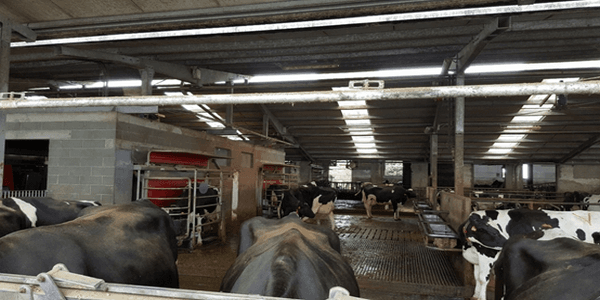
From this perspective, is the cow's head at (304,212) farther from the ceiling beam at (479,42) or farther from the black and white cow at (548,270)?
the black and white cow at (548,270)

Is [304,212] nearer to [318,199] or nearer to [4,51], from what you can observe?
[318,199]

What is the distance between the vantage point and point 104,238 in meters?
3.49

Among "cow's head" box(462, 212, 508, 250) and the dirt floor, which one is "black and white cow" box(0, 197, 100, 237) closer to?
the dirt floor

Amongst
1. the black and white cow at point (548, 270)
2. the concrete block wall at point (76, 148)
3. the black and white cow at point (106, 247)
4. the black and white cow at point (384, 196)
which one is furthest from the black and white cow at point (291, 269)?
the black and white cow at point (384, 196)

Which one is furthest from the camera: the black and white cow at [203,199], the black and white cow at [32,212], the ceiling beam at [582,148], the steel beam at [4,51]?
the ceiling beam at [582,148]

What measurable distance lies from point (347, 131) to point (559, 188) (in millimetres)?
11792

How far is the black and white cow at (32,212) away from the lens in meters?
4.34

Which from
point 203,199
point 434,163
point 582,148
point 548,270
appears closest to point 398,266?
point 548,270

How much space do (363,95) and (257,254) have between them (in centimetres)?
176

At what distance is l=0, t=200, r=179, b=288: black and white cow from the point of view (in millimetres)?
2793

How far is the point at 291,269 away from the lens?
2.39 metres

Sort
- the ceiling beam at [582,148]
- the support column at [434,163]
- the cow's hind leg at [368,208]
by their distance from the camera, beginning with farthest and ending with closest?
the ceiling beam at [582,148], the cow's hind leg at [368,208], the support column at [434,163]

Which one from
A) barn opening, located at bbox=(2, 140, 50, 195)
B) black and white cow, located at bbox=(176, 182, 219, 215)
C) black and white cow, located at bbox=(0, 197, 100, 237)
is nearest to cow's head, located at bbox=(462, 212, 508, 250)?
black and white cow, located at bbox=(176, 182, 219, 215)

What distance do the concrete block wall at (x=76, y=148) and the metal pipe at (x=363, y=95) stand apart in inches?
200
